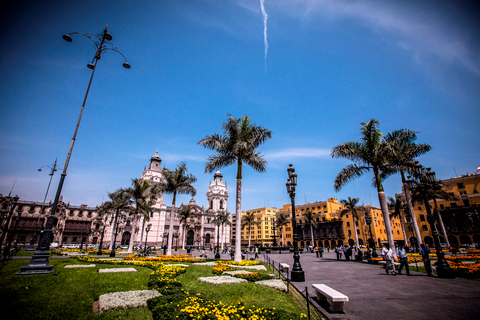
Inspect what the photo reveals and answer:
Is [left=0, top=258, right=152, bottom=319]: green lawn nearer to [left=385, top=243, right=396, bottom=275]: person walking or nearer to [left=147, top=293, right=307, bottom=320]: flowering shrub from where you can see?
[left=147, top=293, right=307, bottom=320]: flowering shrub

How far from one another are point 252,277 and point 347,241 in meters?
64.2

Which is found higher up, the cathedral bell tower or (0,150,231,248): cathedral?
the cathedral bell tower

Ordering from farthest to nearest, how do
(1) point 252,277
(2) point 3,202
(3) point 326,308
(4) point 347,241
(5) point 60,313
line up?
(4) point 347,241 < (2) point 3,202 < (1) point 252,277 < (3) point 326,308 < (5) point 60,313

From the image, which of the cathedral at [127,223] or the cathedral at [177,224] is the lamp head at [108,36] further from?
the cathedral at [177,224]

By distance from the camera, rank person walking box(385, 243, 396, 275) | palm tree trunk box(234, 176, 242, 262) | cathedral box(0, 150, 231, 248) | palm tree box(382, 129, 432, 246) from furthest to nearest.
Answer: cathedral box(0, 150, 231, 248) → palm tree box(382, 129, 432, 246) → palm tree trunk box(234, 176, 242, 262) → person walking box(385, 243, 396, 275)

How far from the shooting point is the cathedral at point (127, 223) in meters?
61.4

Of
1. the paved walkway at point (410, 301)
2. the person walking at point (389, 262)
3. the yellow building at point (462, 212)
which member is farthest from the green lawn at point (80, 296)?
the yellow building at point (462, 212)

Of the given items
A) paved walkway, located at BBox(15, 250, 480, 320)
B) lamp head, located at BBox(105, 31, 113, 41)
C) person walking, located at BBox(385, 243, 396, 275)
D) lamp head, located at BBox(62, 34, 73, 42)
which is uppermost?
lamp head, located at BBox(105, 31, 113, 41)

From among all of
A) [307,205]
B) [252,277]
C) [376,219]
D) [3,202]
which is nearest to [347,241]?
[376,219]

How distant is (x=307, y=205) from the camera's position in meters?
81.4

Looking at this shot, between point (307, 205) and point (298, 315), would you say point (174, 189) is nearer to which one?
point (298, 315)

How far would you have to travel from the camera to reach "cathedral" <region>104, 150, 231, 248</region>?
6438cm

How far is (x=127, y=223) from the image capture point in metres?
63.2

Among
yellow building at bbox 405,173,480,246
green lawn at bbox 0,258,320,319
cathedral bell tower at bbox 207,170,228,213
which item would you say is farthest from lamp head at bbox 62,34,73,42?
cathedral bell tower at bbox 207,170,228,213
